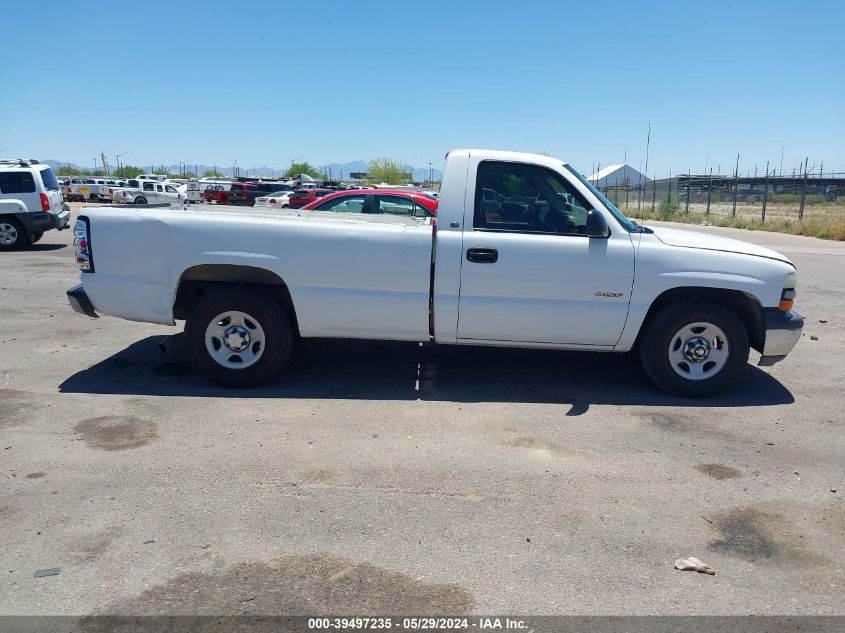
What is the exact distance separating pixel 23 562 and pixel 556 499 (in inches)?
113

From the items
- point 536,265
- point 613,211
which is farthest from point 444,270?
point 613,211

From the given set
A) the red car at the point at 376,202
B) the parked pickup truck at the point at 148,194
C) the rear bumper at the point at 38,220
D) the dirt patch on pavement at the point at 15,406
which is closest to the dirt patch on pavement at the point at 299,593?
the dirt patch on pavement at the point at 15,406

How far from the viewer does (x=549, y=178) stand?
637 centimetres

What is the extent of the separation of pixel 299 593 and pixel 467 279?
128 inches

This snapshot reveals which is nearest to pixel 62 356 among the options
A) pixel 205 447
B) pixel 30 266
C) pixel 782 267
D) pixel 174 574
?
pixel 205 447

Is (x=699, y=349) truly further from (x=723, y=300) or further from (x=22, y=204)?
(x=22, y=204)

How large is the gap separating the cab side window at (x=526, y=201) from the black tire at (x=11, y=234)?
1416cm

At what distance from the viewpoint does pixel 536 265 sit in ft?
20.0

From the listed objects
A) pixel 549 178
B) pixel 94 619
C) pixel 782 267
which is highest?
pixel 549 178

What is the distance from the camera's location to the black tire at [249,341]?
20.5 ft

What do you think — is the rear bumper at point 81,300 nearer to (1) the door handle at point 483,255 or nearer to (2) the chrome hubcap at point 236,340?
(2) the chrome hubcap at point 236,340

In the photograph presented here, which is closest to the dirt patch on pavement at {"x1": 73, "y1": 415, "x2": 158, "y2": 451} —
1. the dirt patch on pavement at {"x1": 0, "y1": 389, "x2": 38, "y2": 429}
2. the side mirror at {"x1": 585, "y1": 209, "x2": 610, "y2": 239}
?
the dirt patch on pavement at {"x1": 0, "y1": 389, "x2": 38, "y2": 429}

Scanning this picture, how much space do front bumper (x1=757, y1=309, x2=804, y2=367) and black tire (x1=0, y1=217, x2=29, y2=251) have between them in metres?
16.0

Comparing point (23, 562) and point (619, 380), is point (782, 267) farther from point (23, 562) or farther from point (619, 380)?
point (23, 562)
